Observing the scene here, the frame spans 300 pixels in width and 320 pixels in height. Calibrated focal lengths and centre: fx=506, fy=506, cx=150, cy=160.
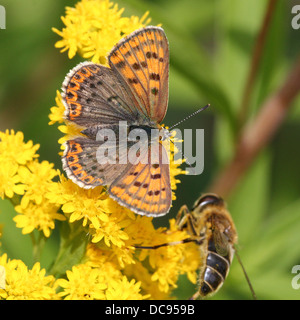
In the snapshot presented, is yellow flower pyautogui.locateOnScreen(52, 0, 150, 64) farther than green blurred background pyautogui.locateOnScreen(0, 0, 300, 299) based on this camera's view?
No

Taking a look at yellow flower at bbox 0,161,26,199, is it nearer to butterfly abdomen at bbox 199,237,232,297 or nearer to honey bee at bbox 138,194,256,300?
honey bee at bbox 138,194,256,300

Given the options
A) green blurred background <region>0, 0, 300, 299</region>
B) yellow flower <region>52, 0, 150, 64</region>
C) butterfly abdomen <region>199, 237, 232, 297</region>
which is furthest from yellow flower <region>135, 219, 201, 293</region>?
yellow flower <region>52, 0, 150, 64</region>

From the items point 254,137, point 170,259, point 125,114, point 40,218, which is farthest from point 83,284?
point 254,137

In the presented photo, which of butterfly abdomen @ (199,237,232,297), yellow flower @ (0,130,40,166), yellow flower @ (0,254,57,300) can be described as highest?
yellow flower @ (0,130,40,166)

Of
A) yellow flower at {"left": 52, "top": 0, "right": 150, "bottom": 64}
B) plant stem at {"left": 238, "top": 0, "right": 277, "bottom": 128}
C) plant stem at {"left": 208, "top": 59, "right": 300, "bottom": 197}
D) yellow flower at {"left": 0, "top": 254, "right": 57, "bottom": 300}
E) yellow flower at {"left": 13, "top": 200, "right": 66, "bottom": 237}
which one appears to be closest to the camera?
yellow flower at {"left": 0, "top": 254, "right": 57, "bottom": 300}

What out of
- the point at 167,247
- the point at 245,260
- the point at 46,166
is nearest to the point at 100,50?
the point at 46,166

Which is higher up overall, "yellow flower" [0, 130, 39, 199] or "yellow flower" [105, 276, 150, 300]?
"yellow flower" [0, 130, 39, 199]
